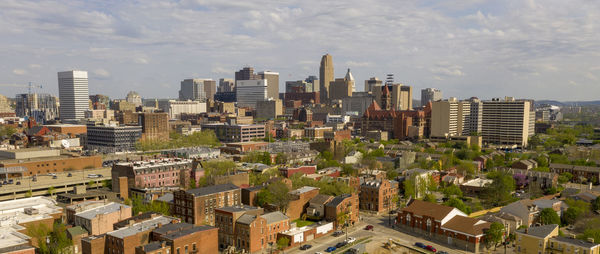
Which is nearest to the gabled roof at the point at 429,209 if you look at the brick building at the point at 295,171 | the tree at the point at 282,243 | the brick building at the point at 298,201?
the brick building at the point at 298,201

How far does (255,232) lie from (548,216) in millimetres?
45517

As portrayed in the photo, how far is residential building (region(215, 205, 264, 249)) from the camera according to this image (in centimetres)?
5716

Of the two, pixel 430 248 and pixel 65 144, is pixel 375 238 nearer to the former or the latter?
pixel 430 248

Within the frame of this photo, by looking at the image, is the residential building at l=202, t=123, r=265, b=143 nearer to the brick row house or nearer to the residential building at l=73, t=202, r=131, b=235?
the brick row house

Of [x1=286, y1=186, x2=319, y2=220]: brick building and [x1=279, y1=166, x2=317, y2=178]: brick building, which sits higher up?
[x1=279, y1=166, x2=317, y2=178]: brick building

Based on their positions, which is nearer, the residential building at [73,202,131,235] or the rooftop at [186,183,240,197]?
the residential building at [73,202,131,235]

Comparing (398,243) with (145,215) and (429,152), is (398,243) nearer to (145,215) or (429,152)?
(145,215)

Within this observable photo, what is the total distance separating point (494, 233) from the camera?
5750 cm

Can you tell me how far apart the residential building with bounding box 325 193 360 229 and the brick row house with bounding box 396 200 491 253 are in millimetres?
7211

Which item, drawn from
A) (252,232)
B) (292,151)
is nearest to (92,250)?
(252,232)

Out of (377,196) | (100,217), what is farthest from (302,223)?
(100,217)

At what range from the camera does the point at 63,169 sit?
326 ft

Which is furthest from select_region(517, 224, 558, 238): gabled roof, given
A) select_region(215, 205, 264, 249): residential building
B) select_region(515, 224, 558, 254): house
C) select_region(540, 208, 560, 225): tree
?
select_region(215, 205, 264, 249): residential building

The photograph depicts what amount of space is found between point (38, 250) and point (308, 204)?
126 feet
